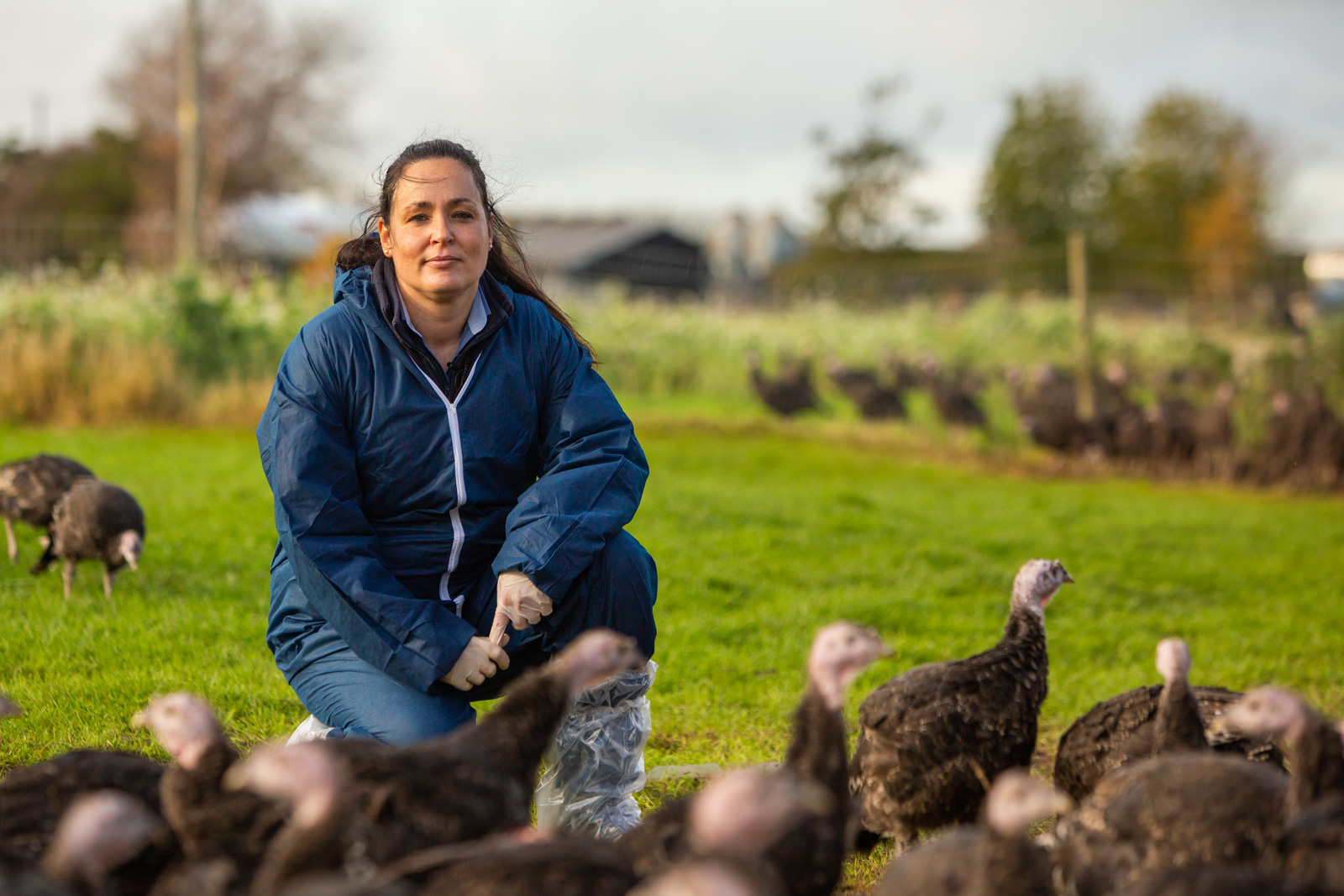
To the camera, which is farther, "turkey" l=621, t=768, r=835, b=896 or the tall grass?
the tall grass

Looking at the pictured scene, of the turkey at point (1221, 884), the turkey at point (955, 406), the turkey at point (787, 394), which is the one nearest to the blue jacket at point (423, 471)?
the turkey at point (1221, 884)

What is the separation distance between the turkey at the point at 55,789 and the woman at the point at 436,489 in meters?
0.77

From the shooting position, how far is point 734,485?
11.3 meters

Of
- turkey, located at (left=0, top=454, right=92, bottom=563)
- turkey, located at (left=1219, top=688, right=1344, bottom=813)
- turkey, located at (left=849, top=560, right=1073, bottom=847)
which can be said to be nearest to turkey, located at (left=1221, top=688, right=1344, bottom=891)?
turkey, located at (left=1219, top=688, right=1344, bottom=813)

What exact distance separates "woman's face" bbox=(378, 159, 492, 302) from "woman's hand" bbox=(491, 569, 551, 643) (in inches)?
38.6

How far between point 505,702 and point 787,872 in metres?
0.81

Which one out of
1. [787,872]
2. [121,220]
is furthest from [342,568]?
[121,220]

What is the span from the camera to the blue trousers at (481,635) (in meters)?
3.51

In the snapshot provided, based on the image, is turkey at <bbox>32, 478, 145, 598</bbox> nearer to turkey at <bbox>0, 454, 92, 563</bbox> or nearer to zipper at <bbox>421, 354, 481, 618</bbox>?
turkey at <bbox>0, 454, 92, 563</bbox>

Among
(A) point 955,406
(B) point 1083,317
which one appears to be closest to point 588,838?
(B) point 1083,317

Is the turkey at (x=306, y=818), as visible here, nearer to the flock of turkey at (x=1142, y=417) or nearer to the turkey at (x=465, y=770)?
the turkey at (x=465, y=770)

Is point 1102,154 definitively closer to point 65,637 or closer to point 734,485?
point 734,485

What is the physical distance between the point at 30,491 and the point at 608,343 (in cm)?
1221

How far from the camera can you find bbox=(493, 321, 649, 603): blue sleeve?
3.58 metres
